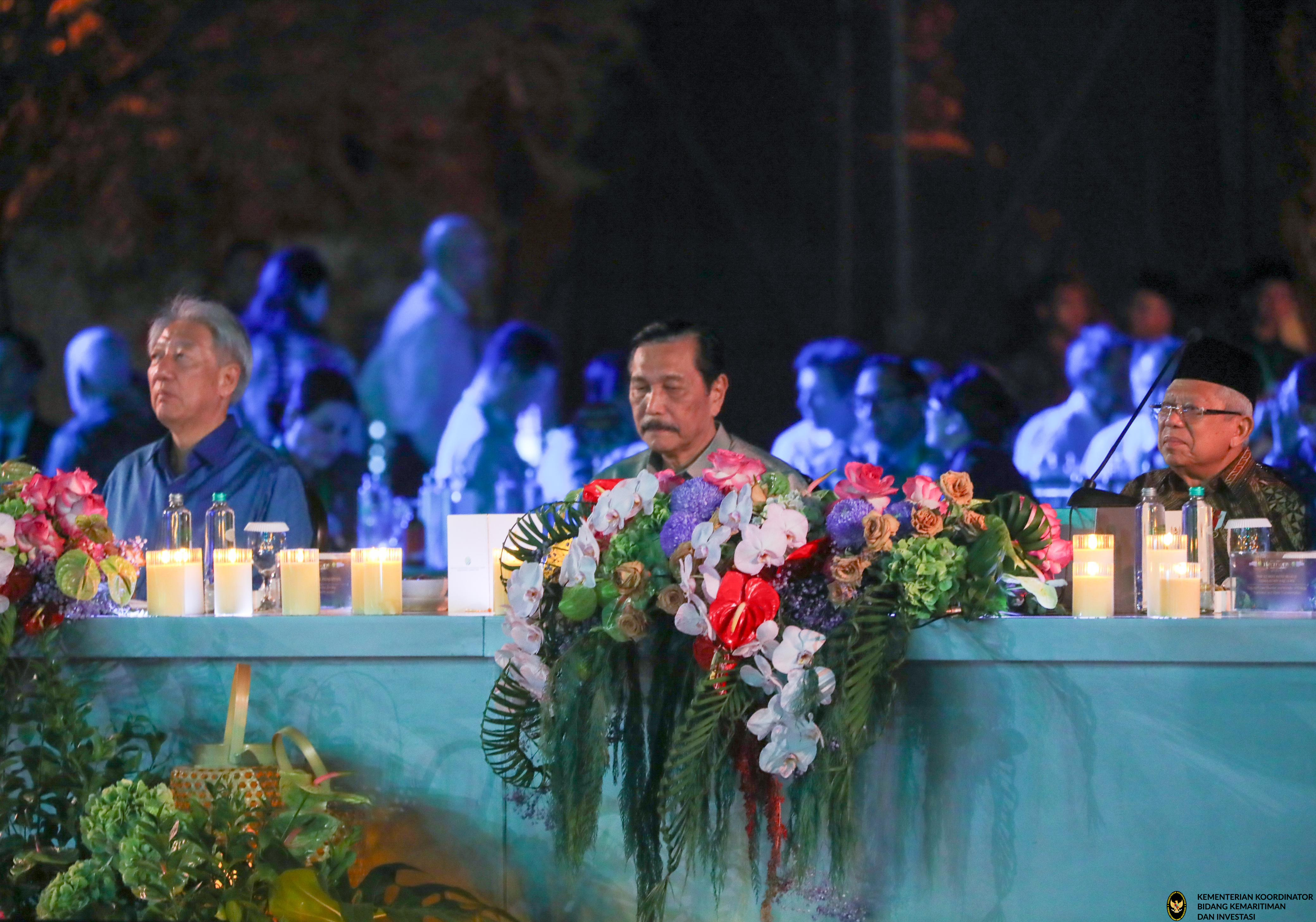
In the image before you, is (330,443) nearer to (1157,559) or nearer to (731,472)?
(731,472)

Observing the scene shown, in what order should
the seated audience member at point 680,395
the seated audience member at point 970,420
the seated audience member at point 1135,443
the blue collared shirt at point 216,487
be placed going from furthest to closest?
the seated audience member at point 970,420 → the seated audience member at point 1135,443 → the seated audience member at point 680,395 → the blue collared shirt at point 216,487

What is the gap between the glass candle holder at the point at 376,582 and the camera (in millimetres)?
2564

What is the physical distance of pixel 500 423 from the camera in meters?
6.62

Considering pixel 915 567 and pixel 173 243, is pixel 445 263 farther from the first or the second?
pixel 915 567

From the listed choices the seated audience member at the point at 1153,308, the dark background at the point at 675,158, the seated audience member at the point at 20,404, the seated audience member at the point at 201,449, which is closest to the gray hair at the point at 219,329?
the seated audience member at the point at 201,449

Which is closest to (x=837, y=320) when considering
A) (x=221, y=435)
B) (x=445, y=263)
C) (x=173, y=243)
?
(x=445, y=263)

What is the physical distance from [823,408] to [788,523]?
4.41 meters

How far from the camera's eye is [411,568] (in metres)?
5.41

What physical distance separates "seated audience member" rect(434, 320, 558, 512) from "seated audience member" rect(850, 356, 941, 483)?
1.36m

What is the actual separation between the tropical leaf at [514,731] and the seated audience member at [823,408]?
12.9ft

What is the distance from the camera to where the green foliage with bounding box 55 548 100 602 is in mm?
2459

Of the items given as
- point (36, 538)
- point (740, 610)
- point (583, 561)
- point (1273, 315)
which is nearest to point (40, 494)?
point (36, 538)

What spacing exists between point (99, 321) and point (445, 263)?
1.71 m

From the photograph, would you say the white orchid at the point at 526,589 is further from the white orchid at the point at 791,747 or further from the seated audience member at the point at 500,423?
the seated audience member at the point at 500,423
